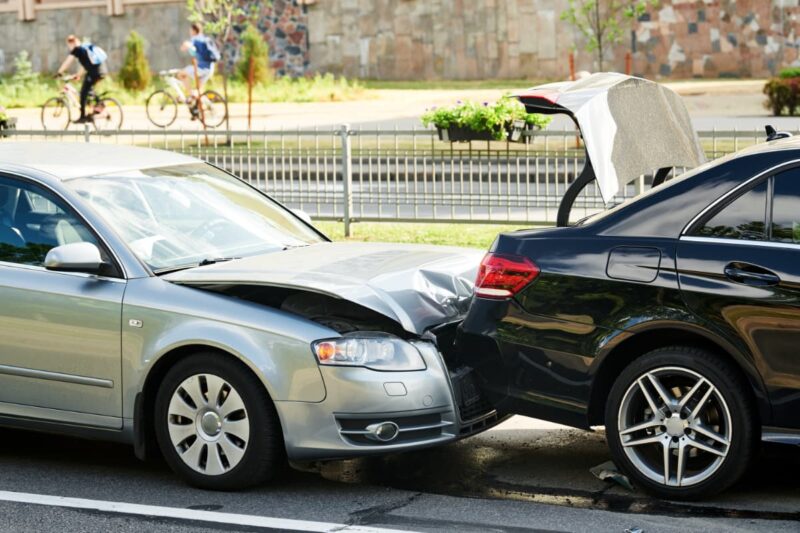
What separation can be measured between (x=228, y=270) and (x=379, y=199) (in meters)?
8.94

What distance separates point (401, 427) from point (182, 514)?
40.0 inches

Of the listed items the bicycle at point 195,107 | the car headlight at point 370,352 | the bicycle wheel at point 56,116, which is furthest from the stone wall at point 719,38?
the car headlight at point 370,352

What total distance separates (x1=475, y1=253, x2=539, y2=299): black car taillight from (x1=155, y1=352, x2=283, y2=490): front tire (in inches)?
43.9

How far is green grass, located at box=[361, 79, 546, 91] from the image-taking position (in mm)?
35688

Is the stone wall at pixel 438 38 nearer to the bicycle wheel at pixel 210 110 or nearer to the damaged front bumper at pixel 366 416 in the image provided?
the bicycle wheel at pixel 210 110

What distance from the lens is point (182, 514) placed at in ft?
18.9

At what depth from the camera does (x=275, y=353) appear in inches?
231

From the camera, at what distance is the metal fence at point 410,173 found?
1403 cm

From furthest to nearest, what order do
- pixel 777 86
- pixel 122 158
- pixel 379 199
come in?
pixel 777 86
pixel 379 199
pixel 122 158

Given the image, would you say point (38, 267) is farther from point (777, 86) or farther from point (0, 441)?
point (777, 86)

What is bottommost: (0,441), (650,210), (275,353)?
(0,441)

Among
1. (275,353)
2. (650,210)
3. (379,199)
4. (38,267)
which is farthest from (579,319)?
(379,199)

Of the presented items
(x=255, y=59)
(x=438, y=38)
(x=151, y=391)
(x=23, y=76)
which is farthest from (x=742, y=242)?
(x=23, y=76)

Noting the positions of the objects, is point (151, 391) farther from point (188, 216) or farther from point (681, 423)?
point (681, 423)
